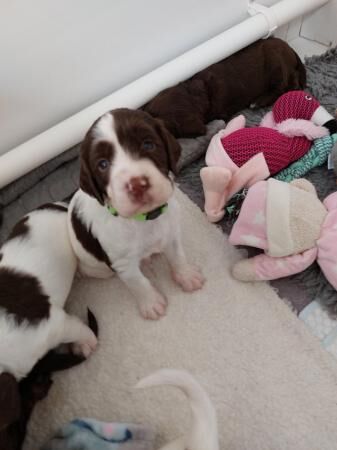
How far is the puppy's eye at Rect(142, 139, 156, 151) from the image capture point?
1232 millimetres

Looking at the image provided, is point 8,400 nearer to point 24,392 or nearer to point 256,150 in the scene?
point 24,392

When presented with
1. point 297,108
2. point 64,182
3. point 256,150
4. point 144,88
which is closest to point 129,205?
point 256,150

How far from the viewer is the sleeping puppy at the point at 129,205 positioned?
1.18 metres

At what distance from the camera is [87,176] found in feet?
4.17

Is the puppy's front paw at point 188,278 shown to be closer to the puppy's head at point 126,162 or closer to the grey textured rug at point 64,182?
the grey textured rug at point 64,182

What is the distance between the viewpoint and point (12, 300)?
4.56 feet

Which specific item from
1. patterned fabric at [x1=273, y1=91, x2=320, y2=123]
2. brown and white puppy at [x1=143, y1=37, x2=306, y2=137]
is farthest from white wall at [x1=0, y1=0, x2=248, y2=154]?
patterned fabric at [x1=273, y1=91, x2=320, y2=123]

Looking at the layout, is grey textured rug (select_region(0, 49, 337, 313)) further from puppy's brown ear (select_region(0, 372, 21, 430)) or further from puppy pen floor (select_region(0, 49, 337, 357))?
puppy's brown ear (select_region(0, 372, 21, 430))

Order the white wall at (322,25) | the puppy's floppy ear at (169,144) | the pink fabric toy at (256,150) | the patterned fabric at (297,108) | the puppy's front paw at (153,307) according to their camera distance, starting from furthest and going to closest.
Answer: the white wall at (322,25) < the patterned fabric at (297,108) < the pink fabric toy at (256,150) < the puppy's front paw at (153,307) < the puppy's floppy ear at (169,144)

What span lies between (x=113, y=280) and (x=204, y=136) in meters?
0.89

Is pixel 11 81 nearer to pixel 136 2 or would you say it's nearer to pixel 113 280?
pixel 136 2

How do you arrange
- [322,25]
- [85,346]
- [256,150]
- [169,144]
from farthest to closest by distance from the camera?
[322,25] < [256,150] < [85,346] < [169,144]

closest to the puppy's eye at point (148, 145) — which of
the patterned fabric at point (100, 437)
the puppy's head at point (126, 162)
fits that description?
the puppy's head at point (126, 162)

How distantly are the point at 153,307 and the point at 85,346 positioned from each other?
0.31 m
